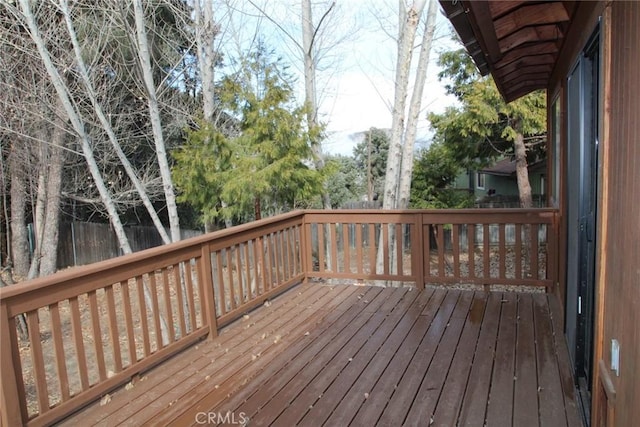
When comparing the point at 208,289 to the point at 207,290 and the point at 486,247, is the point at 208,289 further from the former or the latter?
the point at 486,247

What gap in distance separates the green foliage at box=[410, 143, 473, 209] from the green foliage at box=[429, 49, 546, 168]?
77cm

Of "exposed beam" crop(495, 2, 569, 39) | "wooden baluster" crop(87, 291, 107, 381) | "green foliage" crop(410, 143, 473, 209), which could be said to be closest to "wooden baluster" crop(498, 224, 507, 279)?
"exposed beam" crop(495, 2, 569, 39)

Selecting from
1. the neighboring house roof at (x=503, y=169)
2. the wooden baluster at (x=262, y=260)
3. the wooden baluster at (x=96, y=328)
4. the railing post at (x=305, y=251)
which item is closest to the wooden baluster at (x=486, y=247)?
the railing post at (x=305, y=251)

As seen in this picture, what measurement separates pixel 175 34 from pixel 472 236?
661 cm

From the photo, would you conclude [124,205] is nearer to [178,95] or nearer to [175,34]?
[178,95]

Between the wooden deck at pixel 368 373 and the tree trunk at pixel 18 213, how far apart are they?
21.9 ft

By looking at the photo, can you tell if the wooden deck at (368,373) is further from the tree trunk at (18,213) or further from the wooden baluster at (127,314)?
the tree trunk at (18,213)

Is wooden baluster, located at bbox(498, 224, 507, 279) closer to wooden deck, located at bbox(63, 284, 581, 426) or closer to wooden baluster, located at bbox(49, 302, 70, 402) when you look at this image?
wooden deck, located at bbox(63, 284, 581, 426)

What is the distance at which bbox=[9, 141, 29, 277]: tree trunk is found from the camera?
8062 millimetres

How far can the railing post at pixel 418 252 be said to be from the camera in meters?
4.50

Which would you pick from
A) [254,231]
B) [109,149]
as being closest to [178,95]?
[109,149]

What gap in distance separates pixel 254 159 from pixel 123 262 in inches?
138

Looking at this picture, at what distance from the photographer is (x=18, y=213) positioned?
9062mm

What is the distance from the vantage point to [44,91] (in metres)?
6.61
